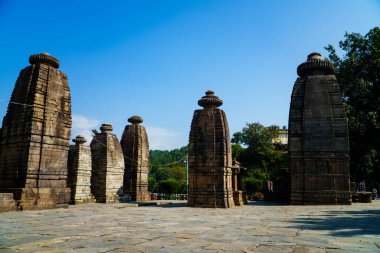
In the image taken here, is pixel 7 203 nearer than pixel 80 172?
Yes

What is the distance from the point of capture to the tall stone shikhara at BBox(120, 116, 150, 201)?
22.5 m

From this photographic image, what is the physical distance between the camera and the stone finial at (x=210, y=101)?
50.8 feet

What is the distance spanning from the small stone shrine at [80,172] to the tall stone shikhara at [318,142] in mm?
12143

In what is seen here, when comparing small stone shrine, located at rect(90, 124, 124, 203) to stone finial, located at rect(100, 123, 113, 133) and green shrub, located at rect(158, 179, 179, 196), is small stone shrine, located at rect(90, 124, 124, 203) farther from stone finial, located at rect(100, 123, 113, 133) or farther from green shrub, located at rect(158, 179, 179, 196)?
green shrub, located at rect(158, 179, 179, 196)

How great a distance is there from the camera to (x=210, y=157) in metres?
15.0

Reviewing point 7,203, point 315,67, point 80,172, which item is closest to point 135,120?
point 80,172

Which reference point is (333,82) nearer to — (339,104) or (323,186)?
(339,104)

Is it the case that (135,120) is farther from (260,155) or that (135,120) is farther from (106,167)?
(260,155)

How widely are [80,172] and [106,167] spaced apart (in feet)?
6.20

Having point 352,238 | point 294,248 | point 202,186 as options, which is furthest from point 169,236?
point 202,186

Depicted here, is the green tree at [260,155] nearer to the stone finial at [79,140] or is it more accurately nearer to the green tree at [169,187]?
the green tree at [169,187]

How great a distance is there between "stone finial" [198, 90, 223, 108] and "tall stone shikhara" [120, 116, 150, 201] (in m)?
8.76

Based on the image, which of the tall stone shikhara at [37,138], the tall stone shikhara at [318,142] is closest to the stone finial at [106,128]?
the tall stone shikhara at [37,138]

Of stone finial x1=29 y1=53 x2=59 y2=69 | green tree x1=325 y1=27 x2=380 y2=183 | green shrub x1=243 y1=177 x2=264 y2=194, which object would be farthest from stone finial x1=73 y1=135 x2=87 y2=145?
green shrub x1=243 y1=177 x2=264 y2=194
